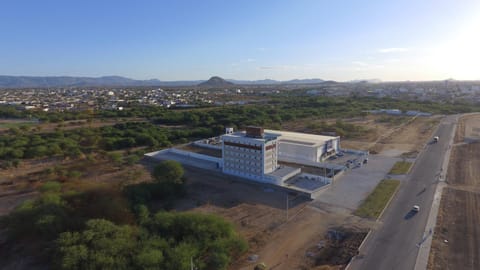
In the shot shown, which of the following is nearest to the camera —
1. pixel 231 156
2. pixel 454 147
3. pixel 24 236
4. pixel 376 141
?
pixel 24 236

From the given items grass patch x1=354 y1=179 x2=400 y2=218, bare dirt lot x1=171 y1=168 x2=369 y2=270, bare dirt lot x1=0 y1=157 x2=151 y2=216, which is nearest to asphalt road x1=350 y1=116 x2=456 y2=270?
grass patch x1=354 y1=179 x2=400 y2=218

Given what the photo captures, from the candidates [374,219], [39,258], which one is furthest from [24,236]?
[374,219]

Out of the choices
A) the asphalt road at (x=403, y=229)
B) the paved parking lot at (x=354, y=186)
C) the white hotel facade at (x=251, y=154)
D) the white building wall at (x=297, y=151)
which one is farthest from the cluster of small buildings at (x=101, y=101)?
the asphalt road at (x=403, y=229)

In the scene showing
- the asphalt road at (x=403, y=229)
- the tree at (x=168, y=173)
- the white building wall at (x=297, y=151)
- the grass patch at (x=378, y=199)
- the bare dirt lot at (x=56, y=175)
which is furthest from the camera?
the white building wall at (x=297, y=151)

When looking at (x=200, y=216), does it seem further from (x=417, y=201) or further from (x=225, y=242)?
(x=417, y=201)

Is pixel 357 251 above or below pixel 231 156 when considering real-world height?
below

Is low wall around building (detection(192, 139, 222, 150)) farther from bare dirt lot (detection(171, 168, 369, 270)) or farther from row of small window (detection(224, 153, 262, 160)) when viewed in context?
bare dirt lot (detection(171, 168, 369, 270))

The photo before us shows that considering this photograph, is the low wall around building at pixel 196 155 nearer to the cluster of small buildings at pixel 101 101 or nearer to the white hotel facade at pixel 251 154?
the white hotel facade at pixel 251 154
